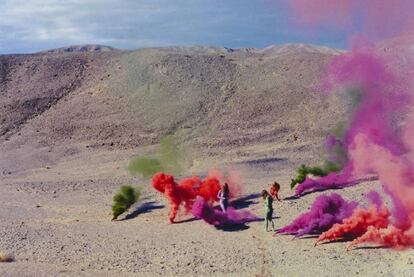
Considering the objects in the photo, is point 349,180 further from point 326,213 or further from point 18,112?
point 18,112

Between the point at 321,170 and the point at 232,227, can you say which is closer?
the point at 232,227

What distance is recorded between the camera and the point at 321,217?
65.3 feet

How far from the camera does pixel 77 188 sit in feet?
106

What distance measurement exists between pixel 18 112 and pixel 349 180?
124 ft

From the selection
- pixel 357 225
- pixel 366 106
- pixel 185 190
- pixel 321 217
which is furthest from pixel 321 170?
pixel 357 225

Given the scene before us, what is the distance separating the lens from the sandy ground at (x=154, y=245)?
56.4 ft

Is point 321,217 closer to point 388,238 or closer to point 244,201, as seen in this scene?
point 388,238

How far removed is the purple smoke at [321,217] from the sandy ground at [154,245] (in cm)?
45

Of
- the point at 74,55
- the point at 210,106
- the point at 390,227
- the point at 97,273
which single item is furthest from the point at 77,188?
the point at 74,55

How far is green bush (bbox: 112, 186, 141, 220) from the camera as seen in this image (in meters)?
24.9

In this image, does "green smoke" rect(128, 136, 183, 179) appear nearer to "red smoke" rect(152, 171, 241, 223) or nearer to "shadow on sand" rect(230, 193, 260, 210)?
"shadow on sand" rect(230, 193, 260, 210)

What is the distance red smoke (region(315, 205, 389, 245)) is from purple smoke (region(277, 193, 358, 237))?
75cm

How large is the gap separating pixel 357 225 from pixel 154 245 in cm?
590

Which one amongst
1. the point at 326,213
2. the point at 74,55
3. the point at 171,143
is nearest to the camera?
the point at 326,213
